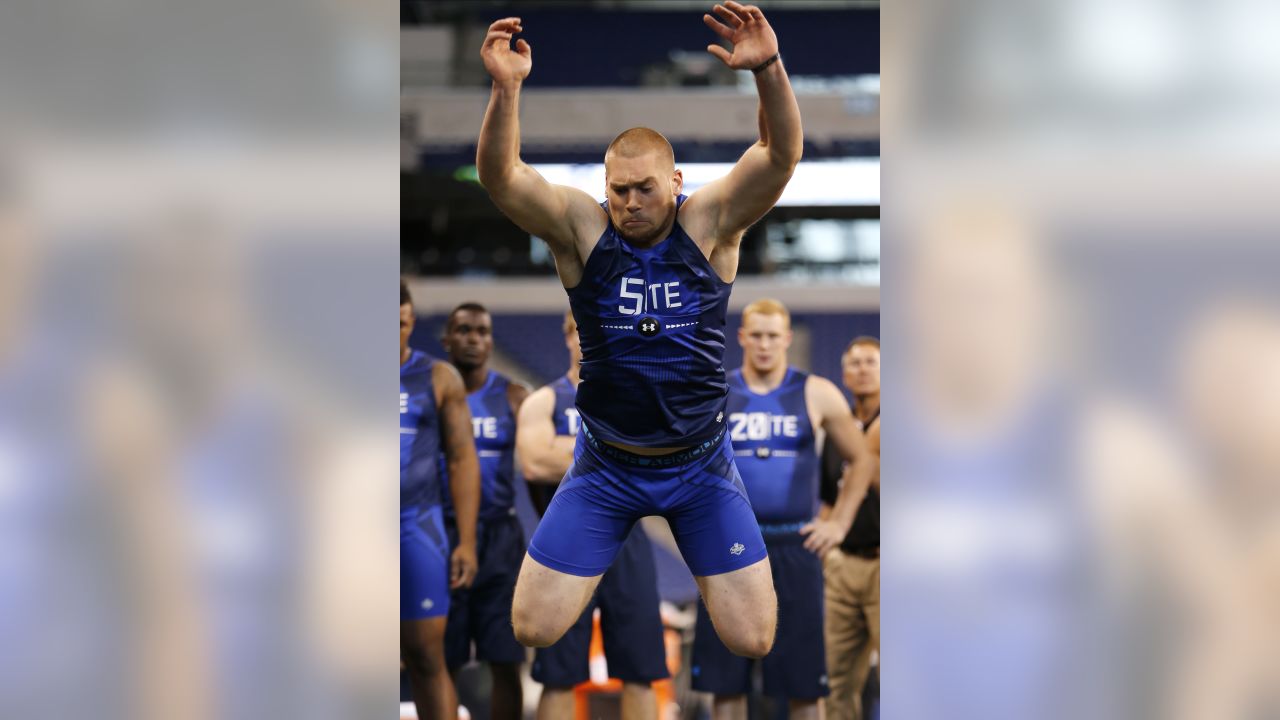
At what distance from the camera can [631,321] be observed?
139 inches

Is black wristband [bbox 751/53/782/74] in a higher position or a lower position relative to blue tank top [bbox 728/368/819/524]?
higher

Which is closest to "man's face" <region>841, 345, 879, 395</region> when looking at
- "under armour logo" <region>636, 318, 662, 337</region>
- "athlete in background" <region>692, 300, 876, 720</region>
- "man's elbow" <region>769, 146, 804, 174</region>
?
"athlete in background" <region>692, 300, 876, 720</region>

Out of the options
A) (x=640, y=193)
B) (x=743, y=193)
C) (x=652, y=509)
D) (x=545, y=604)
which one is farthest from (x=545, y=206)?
(x=545, y=604)

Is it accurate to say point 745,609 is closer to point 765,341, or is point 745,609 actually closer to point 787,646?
point 787,646

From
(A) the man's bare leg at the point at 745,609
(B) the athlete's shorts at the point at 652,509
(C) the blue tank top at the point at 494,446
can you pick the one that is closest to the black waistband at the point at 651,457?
(B) the athlete's shorts at the point at 652,509

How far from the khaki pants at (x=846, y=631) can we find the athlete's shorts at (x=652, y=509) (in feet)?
7.37

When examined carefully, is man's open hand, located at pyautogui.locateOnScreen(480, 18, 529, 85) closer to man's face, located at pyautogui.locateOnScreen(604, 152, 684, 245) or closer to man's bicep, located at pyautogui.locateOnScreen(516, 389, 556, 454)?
man's face, located at pyautogui.locateOnScreen(604, 152, 684, 245)

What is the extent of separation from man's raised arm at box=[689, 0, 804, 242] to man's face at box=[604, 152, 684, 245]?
13 cm

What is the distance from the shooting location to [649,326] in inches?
138

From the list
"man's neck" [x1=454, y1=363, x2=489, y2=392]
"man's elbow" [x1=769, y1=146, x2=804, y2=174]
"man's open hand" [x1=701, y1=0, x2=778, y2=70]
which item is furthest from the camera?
"man's neck" [x1=454, y1=363, x2=489, y2=392]

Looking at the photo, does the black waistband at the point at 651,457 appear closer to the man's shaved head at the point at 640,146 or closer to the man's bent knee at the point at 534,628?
the man's bent knee at the point at 534,628

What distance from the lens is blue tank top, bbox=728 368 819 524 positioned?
17.8ft

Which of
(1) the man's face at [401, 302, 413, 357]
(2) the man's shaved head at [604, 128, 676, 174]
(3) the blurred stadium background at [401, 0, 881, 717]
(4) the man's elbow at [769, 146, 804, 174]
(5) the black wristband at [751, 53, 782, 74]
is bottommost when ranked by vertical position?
(1) the man's face at [401, 302, 413, 357]
